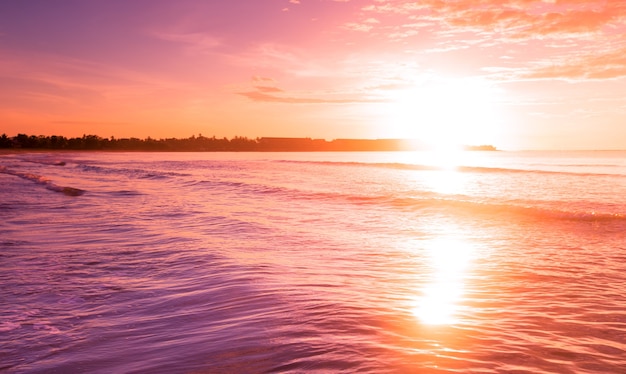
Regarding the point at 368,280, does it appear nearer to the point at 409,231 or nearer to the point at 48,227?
the point at 409,231

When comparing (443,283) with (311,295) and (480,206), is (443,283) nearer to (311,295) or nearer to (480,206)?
(311,295)

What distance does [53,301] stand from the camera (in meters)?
5.95

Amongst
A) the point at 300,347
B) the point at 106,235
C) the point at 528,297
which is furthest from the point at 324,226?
the point at 300,347

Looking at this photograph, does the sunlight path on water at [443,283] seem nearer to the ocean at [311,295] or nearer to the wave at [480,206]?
the ocean at [311,295]

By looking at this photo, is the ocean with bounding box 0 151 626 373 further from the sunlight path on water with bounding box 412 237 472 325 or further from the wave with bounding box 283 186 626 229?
the wave with bounding box 283 186 626 229

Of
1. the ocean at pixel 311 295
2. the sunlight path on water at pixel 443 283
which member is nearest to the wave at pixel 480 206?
the ocean at pixel 311 295

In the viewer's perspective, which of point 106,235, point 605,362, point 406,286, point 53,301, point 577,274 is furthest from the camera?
point 106,235

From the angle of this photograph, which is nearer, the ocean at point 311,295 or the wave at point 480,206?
the ocean at point 311,295

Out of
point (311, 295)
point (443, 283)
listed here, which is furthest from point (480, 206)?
point (311, 295)

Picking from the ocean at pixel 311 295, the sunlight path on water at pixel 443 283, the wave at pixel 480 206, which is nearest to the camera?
the ocean at pixel 311 295

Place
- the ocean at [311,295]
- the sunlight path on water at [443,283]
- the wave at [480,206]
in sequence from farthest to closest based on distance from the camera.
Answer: the wave at [480,206] < the sunlight path on water at [443,283] < the ocean at [311,295]

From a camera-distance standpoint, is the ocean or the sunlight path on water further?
the sunlight path on water

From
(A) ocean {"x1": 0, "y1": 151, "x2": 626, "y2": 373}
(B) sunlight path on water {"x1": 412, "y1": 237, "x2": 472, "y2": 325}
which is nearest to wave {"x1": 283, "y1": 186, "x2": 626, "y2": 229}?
(A) ocean {"x1": 0, "y1": 151, "x2": 626, "y2": 373}

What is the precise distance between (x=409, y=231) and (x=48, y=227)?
30.0 ft
